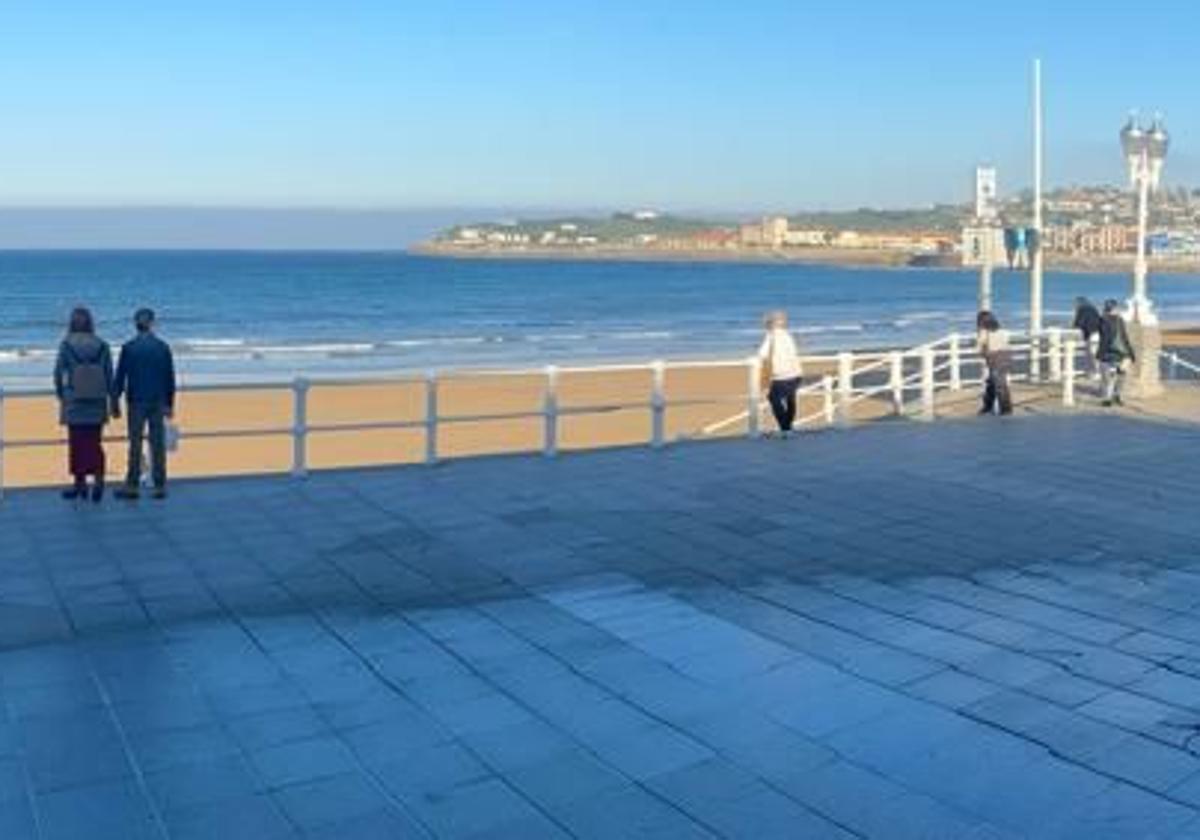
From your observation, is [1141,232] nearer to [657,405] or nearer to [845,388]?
[845,388]

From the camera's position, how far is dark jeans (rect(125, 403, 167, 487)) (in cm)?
1090

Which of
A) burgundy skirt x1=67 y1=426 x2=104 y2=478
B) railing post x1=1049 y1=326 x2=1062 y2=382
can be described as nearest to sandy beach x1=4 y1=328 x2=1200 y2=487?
burgundy skirt x1=67 y1=426 x2=104 y2=478

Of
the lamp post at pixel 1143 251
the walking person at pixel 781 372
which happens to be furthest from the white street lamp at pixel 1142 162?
the walking person at pixel 781 372

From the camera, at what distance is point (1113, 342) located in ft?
59.3

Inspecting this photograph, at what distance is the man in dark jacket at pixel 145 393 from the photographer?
10859 mm

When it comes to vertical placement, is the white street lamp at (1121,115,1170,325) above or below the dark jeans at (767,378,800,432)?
above

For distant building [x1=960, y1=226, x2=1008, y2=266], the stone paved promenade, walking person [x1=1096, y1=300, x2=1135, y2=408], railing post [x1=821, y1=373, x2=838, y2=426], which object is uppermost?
distant building [x1=960, y1=226, x2=1008, y2=266]

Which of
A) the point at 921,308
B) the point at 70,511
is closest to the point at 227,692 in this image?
the point at 70,511

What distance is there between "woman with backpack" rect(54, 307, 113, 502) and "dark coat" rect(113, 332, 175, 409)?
11 cm

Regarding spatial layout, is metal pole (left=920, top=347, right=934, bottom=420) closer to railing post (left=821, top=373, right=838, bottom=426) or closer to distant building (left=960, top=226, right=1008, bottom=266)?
railing post (left=821, top=373, right=838, bottom=426)

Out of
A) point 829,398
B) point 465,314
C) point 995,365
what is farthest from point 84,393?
point 465,314

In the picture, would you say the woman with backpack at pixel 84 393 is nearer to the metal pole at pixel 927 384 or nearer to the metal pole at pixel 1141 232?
the metal pole at pixel 927 384

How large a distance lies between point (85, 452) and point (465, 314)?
2276 inches

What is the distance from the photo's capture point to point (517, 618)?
705 cm
